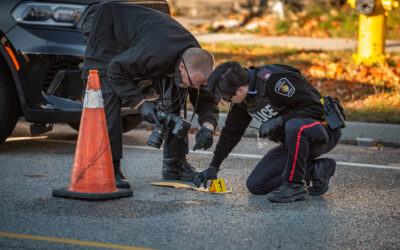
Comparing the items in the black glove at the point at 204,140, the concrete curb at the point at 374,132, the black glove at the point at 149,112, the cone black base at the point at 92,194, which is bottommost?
the concrete curb at the point at 374,132

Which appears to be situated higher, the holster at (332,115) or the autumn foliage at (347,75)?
the holster at (332,115)

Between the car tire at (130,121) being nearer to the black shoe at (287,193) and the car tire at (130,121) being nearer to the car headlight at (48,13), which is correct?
the car headlight at (48,13)

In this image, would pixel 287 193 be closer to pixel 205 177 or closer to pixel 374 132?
pixel 205 177

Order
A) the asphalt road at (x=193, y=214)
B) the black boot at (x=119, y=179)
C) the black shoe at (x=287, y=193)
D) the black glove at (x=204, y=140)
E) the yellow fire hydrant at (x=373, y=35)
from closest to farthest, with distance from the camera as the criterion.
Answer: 1. the asphalt road at (x=193, y=214)
2. the black shoe at (x=287, y=193)
3. the black glove at (x=204, y=140)
4. the black boot at (x=119, y=179)
5. the yellow fire hydrant at (x=373, y=35)

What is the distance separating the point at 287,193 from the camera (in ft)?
15.6

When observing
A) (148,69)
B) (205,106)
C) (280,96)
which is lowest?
(205,106)

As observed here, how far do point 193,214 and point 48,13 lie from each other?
2.69m

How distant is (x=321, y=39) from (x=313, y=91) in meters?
8.13

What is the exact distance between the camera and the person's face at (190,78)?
4848 mm

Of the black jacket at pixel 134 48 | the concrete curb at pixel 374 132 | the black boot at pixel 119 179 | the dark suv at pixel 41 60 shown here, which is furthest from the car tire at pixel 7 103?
the concrete curb at pixel 374 132

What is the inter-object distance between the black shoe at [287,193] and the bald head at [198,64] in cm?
91

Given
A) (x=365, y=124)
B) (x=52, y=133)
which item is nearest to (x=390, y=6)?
(x=365, y=124)

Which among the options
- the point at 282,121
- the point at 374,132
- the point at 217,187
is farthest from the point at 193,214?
the point at 374,132

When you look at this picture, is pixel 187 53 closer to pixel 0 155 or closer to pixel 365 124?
pixel 0 155
